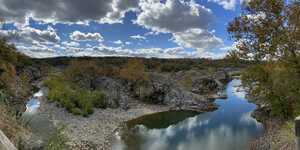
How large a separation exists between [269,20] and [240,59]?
3.04 metres

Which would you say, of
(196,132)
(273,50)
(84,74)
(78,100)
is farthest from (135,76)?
(273,50)

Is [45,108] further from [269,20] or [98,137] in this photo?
[269,20]

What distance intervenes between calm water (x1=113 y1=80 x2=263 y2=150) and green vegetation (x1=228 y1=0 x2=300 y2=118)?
2.24m

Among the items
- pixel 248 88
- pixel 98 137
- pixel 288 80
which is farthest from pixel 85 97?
pixel 288 80

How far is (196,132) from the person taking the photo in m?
28.0

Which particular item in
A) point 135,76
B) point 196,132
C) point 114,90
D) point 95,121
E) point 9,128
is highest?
point 9,128

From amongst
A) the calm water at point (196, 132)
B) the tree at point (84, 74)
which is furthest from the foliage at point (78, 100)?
the tree at point (84, 74)

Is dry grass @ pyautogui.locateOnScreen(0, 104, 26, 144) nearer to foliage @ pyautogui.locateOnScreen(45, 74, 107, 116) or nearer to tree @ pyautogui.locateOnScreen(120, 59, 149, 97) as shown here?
foliage @ pyautogui.locateOnScreen(45, 74, 107, 116)

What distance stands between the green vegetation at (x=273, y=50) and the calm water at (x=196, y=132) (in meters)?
2.24

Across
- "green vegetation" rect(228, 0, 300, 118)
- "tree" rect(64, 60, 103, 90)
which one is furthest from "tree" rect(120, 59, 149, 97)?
"green vegetation" rect(228, 0, 300, 118)

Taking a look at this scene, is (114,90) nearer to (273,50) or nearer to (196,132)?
(196,132)

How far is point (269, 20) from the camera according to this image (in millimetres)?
17078

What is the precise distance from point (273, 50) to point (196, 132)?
44.1 feet

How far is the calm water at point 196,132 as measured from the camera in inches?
888
